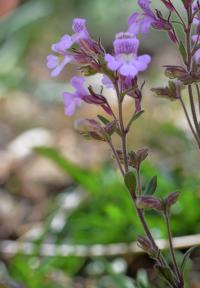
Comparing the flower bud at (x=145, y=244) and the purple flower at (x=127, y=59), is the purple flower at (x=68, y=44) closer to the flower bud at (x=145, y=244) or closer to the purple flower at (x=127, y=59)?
the purple flower at (x=127, y=59)

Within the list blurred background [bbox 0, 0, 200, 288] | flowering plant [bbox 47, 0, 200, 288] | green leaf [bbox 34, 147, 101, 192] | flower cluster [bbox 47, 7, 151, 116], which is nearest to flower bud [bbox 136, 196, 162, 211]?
flowering plant [bbox 47, 0, 200, 288]

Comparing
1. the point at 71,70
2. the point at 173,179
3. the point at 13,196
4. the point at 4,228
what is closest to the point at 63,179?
the point at 13,196

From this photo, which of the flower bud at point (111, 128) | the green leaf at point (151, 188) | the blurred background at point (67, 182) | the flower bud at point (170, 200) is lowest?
the blurred background at point (67, 182)

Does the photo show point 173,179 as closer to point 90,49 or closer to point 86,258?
point 86,258

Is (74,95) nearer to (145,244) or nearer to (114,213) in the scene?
(145,244)

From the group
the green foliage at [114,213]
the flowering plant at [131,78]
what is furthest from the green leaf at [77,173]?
the flowering plant at [131,78]
